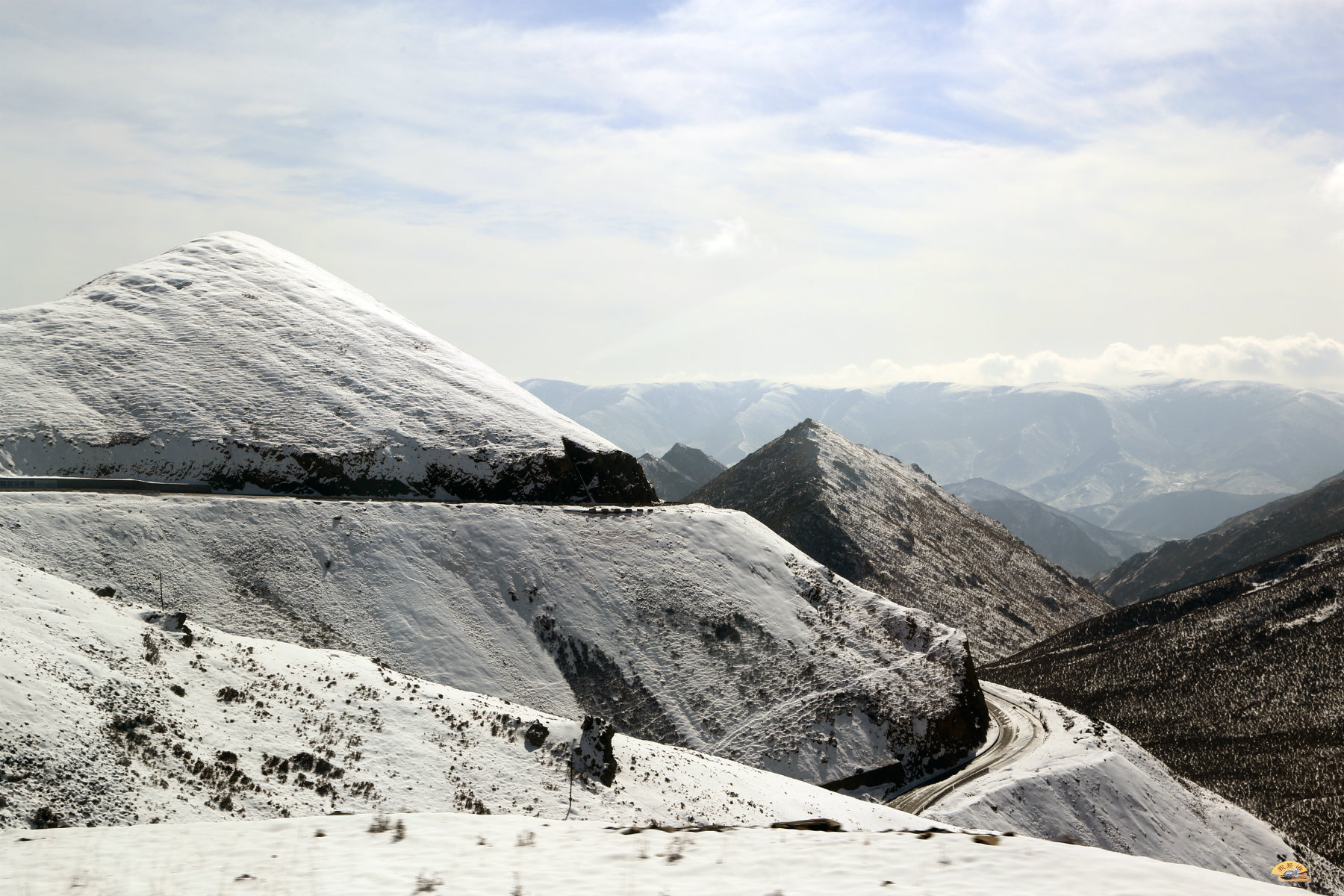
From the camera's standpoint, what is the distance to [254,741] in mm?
25250

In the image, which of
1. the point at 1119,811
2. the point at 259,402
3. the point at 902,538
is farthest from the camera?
the point at 902,538

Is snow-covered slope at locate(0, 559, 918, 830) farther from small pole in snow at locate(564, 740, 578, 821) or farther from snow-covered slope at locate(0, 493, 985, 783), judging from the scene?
snow-covered slope at locate(0, 493, 985, 783)

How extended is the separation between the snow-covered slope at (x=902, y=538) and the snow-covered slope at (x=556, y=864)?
316 feet

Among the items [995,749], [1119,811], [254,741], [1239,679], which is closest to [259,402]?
[254,741]

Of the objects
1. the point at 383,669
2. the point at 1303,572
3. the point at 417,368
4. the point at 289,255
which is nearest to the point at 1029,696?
the point at 1303,572

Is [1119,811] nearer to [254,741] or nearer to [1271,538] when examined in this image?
[254,741]

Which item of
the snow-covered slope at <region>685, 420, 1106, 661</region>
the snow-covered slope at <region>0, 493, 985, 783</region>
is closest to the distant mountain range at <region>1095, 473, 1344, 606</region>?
the snow-covered slope at <region>685, 420, 1106, 661</region>

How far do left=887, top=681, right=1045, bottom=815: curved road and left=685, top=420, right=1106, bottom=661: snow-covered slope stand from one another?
3630cm

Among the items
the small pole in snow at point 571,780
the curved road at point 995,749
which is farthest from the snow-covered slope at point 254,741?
the curved road at point 995,749

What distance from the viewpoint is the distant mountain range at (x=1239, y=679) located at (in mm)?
60969

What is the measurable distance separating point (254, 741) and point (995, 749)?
168 ft

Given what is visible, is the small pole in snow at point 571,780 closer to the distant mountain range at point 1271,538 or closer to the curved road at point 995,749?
the curved road at point 995,749

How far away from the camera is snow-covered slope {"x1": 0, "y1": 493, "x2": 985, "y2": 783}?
154 ft

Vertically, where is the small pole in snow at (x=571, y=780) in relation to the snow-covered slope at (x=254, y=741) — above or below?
below
